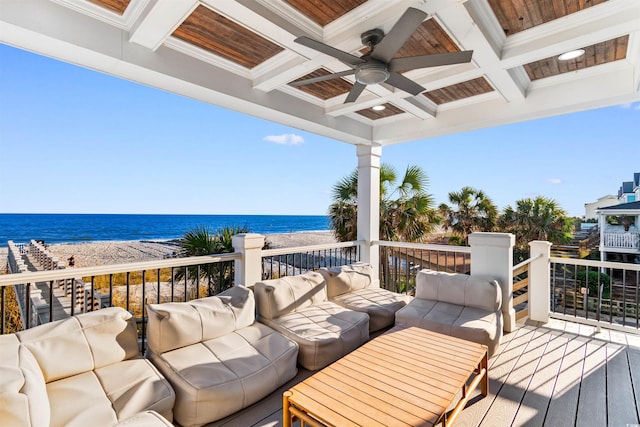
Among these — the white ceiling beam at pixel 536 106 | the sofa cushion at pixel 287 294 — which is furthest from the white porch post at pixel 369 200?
the sofa cushion at pixel 287 294

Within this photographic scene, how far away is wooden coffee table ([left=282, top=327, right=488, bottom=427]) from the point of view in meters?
1.42

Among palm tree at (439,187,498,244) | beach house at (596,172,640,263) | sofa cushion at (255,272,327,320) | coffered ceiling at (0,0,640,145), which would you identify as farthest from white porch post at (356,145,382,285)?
beach house at (596,172,640,263)

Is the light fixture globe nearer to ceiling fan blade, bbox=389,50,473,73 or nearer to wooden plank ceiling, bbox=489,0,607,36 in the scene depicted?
ceiling fan blade, bbox=389,50,473,73

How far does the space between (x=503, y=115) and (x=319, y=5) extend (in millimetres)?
2815

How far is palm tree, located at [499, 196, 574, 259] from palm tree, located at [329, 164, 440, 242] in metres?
7.30

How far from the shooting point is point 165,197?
2381 cm

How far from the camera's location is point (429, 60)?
2043 mm

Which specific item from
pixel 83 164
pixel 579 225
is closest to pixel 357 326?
pixel 579 225

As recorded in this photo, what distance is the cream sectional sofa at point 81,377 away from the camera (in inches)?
50.1

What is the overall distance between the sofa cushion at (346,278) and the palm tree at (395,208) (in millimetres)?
1978

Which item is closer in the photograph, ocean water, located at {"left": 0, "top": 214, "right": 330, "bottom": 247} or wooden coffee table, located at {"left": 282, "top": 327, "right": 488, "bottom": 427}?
wooden coffee table, located at {"left": 282, "top": 327, "right": 488, "bottom": 427}

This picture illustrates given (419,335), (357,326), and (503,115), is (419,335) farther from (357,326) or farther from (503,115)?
(503,115)

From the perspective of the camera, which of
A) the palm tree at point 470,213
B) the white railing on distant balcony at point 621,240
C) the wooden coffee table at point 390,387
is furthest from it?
the palm tree at point 470,213

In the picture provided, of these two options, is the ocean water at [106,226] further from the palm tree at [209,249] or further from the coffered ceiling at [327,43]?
the coffered ceiling at [327,43]
